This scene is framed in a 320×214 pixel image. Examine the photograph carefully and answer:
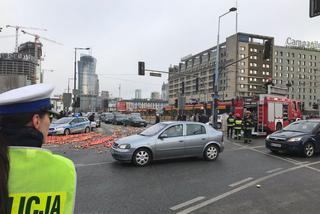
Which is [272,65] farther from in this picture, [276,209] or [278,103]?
[276,209]

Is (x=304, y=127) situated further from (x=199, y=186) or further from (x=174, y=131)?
(x=199, y=186)

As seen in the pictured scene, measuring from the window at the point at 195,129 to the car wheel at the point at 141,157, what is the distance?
5.98ft

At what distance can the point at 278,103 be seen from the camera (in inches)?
976

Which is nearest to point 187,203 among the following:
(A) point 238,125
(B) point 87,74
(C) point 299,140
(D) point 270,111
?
(C) point 299,140

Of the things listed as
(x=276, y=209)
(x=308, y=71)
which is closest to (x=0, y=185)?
(x=276, y=209)

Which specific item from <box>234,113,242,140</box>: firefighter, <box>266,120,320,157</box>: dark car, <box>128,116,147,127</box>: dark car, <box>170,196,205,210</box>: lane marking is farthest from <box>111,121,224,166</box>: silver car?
<box>128,116,147,127</box>: dark car

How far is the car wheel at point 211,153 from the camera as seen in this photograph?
1231 cm

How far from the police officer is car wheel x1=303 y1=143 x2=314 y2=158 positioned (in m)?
13.6

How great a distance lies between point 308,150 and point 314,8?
775cm

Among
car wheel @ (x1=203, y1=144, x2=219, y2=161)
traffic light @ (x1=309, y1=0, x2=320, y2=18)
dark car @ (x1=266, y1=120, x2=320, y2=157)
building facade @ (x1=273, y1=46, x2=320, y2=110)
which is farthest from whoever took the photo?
building facade @ (x1=273, y1=46, x2=320, y2=110)

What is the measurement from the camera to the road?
6.40 m

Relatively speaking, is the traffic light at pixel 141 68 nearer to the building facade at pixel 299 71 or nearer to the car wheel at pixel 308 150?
the car wheel at pixel 308 150

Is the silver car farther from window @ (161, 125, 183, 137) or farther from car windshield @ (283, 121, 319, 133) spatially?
car windshield @ (283, 121, 319, 133)

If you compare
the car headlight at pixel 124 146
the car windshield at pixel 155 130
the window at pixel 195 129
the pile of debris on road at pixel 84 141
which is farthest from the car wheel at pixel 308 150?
the pile of debris on road at pixel 84 141
